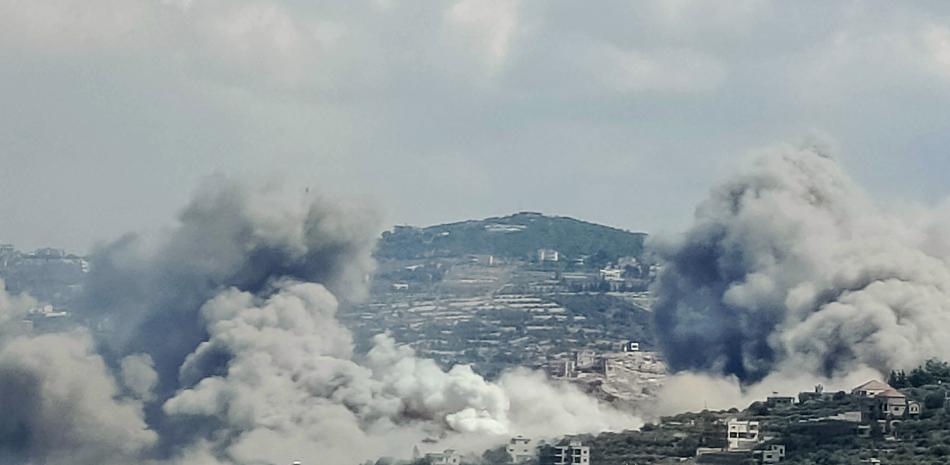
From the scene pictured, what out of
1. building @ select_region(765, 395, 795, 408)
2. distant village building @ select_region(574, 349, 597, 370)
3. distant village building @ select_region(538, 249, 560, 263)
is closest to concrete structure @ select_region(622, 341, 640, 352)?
distant village building @ select_region(574, 349, 597, 370)

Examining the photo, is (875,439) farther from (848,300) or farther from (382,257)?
(382,257)

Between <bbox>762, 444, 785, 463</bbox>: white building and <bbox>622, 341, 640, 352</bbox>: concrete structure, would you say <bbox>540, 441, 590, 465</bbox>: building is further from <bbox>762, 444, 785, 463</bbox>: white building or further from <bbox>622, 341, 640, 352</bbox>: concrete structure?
<bbox>622, 341, 640, 352</bbox>: concrete structure

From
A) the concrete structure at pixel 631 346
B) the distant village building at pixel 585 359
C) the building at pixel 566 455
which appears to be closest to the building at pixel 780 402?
the building at pixel 566 455

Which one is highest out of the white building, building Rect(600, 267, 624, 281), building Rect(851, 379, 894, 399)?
building Rect(600, 267, 624, 281)

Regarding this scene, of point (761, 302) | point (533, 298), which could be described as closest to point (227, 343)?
point (761, 302)

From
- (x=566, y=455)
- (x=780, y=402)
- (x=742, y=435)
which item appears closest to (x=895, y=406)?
(x=742, y=435)

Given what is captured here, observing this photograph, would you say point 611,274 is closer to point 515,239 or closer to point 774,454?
point 515,239
